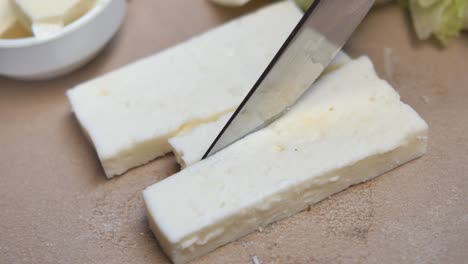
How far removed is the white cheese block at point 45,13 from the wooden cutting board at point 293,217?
29 centimetres

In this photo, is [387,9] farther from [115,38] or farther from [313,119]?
[115,38]

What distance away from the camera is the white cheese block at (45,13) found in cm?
207

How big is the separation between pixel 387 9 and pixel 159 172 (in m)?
1.11

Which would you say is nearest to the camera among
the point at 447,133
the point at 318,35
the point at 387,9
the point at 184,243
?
the point at 184,243

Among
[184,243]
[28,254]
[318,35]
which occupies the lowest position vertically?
[28,254]

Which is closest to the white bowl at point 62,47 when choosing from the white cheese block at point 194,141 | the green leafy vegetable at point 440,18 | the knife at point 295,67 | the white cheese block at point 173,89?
the white cheese block at point 173,89

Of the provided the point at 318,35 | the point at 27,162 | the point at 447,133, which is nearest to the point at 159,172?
the point at 27,162

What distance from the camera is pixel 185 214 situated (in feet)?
5.76

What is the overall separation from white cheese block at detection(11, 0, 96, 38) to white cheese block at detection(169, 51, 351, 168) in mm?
574

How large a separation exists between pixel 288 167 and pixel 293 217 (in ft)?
0.55

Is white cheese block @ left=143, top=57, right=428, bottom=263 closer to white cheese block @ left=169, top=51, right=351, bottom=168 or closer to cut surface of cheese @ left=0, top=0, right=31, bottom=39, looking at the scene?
white cheese block @ left=169, top=51, right=351, bottom=168

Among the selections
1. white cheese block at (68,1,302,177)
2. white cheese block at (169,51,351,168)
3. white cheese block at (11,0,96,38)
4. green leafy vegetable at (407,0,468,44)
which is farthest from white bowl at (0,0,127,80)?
green leafy vegetable at (407,0,468,44)

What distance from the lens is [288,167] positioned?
1.83 metres

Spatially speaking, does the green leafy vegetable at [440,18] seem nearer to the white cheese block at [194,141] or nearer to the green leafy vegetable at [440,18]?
the green leafy vegetable at [440,18]
